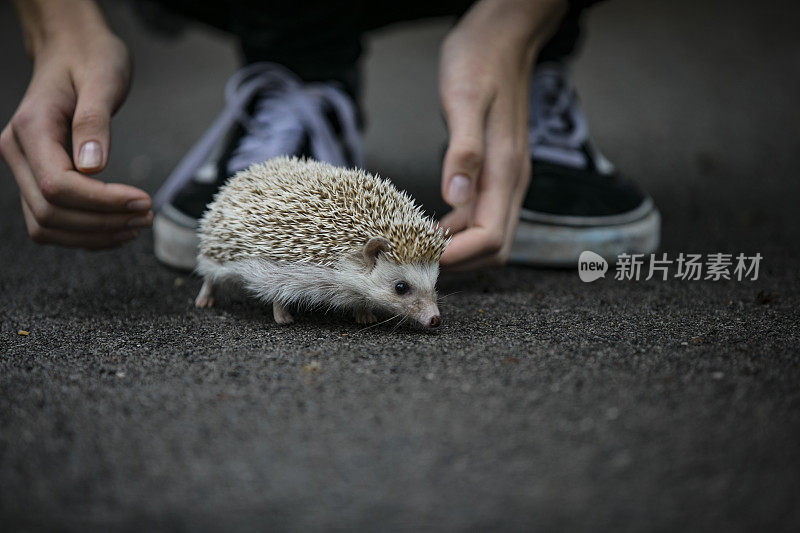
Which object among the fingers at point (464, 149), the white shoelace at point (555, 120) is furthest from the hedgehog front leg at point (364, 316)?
the white shoelace at point (555, 120)

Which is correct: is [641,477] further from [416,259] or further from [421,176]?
[421,176]

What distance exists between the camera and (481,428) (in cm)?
118

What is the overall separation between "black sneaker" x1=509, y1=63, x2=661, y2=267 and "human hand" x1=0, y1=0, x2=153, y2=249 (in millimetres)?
1265

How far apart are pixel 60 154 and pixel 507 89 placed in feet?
4.22

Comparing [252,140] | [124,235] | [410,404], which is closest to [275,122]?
[252,140]

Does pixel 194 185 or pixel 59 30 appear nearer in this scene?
pixel 59 30

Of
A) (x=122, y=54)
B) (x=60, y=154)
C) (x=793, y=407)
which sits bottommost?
(x=793, y=407)

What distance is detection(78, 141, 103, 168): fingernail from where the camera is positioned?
5.81 ft

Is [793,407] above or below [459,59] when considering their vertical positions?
below

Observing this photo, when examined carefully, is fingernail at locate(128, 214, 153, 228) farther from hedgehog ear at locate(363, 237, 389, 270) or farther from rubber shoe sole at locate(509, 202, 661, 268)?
rubber shoe sole at locate(509, 202, 661, 268)

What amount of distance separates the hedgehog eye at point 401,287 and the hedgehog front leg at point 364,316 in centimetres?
14

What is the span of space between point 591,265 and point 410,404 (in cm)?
125

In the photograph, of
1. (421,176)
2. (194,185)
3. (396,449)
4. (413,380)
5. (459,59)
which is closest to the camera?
(396,449)

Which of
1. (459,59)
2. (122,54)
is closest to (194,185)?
(122,54)
